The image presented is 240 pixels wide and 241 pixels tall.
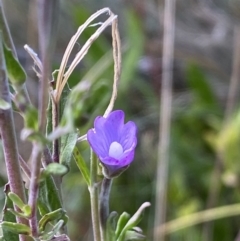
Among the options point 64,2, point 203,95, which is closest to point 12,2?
point 64,2

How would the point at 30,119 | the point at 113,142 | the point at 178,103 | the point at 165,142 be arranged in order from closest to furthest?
the point at 30,119, the point at 113,142, the point at 165,142, the point at 178,103

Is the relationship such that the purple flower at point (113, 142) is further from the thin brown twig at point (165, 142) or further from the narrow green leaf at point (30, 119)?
the thin brown twig at point (165, 142)

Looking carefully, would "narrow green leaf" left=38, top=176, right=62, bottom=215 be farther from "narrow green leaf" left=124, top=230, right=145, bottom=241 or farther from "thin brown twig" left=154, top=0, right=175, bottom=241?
"thin brown twig" left=154, top=0, right=175, bottom=241

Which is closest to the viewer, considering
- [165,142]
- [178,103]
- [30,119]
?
[30,119]

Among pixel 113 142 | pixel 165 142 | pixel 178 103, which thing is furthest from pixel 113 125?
pixel 178 103

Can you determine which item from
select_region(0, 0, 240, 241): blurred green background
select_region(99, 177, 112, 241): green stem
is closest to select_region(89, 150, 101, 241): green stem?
select_region(99, 177, 112, 241): green stem

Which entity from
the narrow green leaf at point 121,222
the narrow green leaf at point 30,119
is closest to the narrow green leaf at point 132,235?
the narrow green leaf at point 121,222

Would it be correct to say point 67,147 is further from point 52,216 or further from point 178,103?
point 178,103
